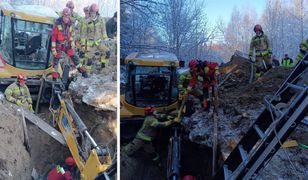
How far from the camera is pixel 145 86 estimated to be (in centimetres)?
260

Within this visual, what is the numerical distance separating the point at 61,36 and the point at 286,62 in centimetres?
131

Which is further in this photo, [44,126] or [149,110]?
[149,110]

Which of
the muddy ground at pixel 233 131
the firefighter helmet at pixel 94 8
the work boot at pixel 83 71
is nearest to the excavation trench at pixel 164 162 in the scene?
the muddy ground at pixel 233 131

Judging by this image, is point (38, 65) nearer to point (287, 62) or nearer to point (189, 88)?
point (189, 88)

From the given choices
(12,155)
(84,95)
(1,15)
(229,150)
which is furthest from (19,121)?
(229,150)

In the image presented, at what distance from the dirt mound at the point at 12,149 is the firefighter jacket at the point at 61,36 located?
43 centimetres

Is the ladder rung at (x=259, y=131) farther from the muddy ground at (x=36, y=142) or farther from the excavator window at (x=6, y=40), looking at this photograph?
the excavator window at (x=6, y=40)

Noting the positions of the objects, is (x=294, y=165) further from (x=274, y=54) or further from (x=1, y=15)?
(x=1, y=15)

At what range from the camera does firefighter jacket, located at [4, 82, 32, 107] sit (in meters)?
2.28

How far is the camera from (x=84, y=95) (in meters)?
2.32

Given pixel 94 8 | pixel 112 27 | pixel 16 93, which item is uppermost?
pixel 94 8

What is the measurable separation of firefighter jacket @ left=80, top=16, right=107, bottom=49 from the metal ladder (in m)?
0.97

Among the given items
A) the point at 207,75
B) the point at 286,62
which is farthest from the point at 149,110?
the point at 286,62

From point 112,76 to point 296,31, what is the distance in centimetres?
107
